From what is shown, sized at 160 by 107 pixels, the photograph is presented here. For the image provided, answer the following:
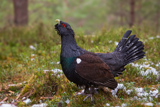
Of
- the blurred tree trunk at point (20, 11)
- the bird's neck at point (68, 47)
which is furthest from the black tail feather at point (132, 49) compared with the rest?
the blurred tree trunk at point (20, 11)

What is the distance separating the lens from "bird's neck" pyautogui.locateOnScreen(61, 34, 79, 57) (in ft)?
11.7

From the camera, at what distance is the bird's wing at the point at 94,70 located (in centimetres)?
346

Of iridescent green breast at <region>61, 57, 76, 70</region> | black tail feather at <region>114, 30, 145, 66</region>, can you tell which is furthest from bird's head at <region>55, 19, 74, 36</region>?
black tail feather at <region>114, 30, 145, 66</region>

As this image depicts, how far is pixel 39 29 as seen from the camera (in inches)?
358

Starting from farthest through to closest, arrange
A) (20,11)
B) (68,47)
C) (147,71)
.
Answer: (20,11) → (147,71) → (68,47)

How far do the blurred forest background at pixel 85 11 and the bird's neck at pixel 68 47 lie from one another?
8887mm

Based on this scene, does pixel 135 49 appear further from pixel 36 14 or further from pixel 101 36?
pixel 36 14

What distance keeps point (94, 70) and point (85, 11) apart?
2258cm

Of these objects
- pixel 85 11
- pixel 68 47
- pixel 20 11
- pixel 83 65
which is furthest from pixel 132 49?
pixel 85 11

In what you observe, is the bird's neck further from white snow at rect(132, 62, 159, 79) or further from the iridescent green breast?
white snow at rect(132, 62, 159, 79)

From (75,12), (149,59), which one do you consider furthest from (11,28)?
(75,12)

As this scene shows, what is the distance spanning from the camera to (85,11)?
25.4 metres

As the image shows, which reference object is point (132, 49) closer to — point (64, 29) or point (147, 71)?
point (147, 71)

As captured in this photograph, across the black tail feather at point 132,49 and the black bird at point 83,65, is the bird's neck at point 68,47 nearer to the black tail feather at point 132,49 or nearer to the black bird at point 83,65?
the black bird at point 83,65
